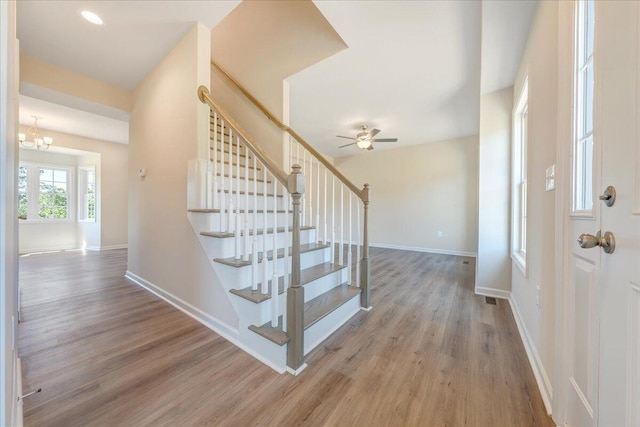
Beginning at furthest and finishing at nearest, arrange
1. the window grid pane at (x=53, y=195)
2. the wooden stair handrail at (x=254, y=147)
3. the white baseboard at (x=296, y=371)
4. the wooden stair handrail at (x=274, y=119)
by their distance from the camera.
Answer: the window grid pane at (x=53, y=195), the wooden stair handrail at (x=274, y=119), the wooden stair handrail at (x=254, y=147), the white baseboard at (x=296, y=371)

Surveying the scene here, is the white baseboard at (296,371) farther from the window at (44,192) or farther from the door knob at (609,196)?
the window at (44,192)

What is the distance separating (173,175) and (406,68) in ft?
9.26

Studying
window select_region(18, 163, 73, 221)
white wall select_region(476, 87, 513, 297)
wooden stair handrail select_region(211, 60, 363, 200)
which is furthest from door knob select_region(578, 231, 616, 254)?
window select_region(18, 163, 73, 221)

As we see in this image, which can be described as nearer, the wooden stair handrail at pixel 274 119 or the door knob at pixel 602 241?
the door knob at pixel 602 241

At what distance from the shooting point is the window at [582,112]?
0.95 m

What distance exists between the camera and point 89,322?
1.99 meters

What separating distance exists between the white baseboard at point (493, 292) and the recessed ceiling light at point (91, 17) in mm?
4687

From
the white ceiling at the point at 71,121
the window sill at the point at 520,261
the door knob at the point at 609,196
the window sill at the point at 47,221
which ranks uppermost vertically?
the white ceiling at the point at 71,121

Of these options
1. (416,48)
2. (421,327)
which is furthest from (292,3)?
(421,327)

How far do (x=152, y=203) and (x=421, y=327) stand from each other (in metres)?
3.02

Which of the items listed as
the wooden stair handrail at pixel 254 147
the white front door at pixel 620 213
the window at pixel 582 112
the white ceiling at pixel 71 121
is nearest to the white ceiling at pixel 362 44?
the white ceiling at pixel 71 121

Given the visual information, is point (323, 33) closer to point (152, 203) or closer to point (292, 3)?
point (292, 3)

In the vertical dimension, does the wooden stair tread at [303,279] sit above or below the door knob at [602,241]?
below

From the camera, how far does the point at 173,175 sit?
7.72 ft
